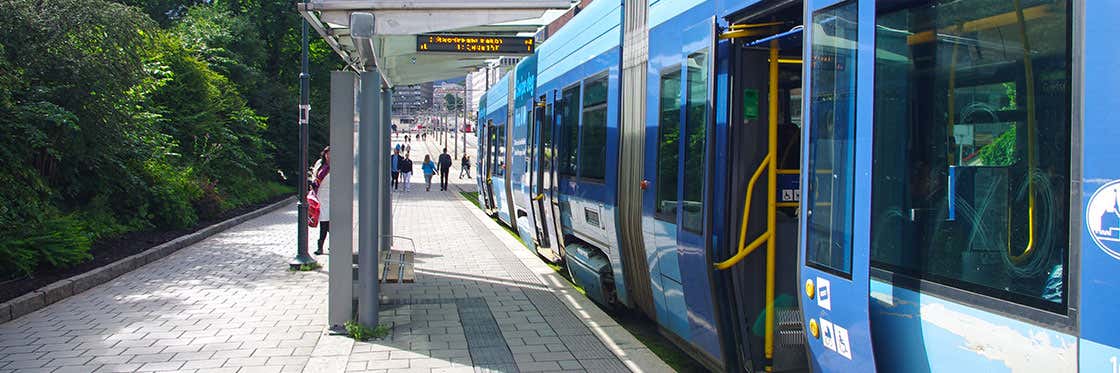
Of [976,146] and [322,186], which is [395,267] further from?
[976,146]

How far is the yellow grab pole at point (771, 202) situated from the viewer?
187 inches

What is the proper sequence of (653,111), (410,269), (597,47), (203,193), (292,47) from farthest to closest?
(292,47)
(203,193)
(410,269)
(597,47)
(653,111)

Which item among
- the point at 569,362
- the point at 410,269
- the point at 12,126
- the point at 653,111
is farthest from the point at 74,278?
the point at 653,111

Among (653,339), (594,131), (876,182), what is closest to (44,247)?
(594,131)

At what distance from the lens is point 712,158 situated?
498cm

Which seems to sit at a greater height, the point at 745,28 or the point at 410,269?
the point at 745,28

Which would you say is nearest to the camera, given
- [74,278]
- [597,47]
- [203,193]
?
[597,47]

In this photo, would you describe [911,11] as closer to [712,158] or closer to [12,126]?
[712,158]

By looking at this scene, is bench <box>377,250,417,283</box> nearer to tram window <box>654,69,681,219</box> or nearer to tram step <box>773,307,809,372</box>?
tram window <box>654,69,681,219</box>

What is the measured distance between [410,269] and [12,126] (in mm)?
5238

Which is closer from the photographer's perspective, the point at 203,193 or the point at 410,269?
the point at 410,269

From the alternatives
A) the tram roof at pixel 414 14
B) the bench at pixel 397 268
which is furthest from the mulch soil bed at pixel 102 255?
the tram roof at pixel 414 14

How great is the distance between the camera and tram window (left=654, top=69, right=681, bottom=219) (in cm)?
569

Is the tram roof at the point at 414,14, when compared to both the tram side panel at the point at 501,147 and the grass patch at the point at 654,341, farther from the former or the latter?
the tram side panel at the point at 501,147
